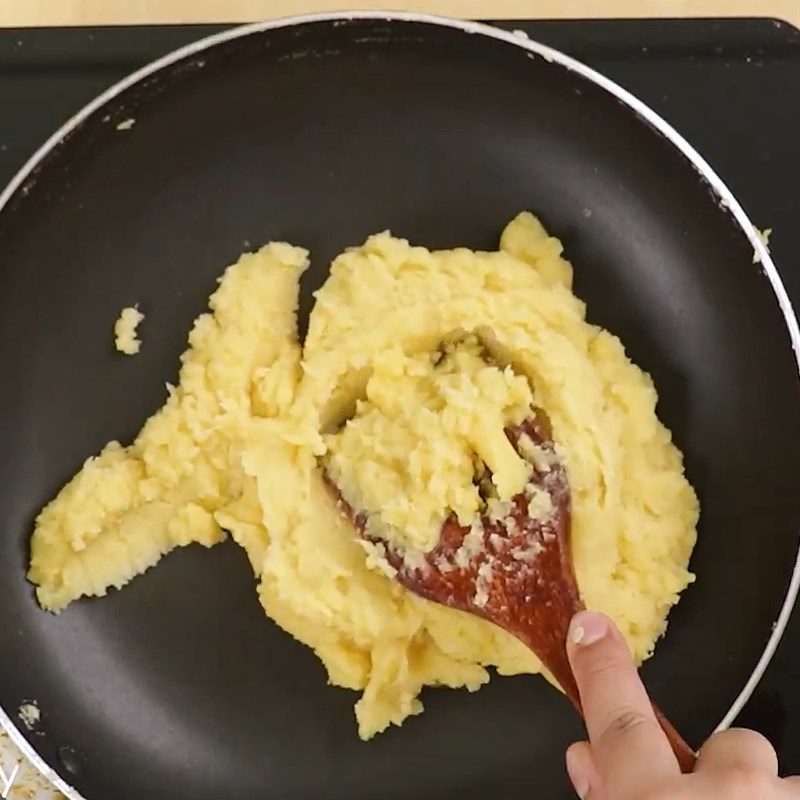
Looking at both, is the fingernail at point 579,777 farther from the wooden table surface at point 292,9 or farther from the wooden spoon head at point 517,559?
the wooden table surface at point 292,9

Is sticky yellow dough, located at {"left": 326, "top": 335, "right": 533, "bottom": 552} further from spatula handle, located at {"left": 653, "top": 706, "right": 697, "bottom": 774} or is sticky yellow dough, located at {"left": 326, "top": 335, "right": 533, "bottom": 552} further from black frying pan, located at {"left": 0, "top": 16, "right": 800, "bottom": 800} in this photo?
spatula handle, located at {"left": 653, "top": 706, "right": 697, "bottom": 774}

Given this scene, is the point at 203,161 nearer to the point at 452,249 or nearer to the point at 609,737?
the point at 452,249

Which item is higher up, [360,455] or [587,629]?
[360,455]

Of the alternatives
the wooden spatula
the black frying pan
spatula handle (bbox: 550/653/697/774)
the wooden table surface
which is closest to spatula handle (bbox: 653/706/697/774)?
spatula handle (bbox: 550/653/697/774)

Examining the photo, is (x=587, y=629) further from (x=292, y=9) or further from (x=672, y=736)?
(x=292, y=9)

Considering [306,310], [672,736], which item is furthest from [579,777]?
[306,310]

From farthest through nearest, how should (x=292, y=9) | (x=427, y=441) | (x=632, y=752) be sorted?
(x=292, y=9) < (x=427, y=441) < (x=632, y=752)

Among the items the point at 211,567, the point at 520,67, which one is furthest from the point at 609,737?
the point at 520,67
